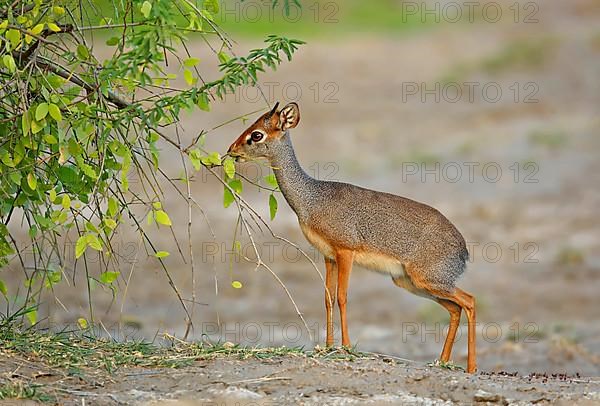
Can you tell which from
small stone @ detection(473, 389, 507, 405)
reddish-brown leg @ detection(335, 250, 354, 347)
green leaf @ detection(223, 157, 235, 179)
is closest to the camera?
small stone @ detection(473, 389, 507, 405)

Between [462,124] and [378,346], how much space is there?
493 inches

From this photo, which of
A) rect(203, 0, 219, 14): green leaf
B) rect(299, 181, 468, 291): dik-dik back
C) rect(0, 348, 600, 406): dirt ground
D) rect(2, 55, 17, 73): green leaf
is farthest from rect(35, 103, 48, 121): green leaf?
rect(299, 181, 468, 291): dik-dik back

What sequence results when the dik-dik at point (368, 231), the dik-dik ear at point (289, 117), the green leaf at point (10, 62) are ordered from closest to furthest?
the green leaf at point (10, 62) → the dik-dik at point (368, 231) → the dik-dik ear at point (289, 117)

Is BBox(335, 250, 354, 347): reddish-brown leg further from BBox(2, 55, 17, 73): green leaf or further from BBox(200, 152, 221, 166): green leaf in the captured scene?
BBox(2, 55, 17, 73): green leaf

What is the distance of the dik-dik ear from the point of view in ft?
28.9

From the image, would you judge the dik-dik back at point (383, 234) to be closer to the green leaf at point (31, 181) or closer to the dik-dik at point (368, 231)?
the dik-dik at point (368, 231)

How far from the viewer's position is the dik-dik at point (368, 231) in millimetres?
8719

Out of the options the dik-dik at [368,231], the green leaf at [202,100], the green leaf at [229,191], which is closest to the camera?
the green leaf at [202,100]

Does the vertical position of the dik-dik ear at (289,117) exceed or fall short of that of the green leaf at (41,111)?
it exceeds it

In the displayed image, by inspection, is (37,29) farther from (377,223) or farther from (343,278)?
(377,223)

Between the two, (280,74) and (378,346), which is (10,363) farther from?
(280,74)

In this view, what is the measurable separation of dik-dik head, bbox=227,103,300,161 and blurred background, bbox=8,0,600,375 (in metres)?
0.72

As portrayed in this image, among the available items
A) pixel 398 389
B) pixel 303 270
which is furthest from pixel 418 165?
pixel 398 389

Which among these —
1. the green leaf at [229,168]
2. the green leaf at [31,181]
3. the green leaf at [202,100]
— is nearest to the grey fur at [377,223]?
the green leaf at [229,168]
